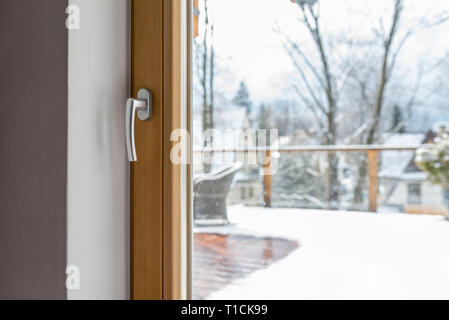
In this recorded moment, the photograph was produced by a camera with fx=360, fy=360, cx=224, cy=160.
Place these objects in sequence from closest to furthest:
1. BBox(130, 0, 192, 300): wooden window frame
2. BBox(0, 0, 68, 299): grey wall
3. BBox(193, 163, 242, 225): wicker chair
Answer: BBox(0, 0, 68, 299): grey wall, BBox(130, 0, 192, 300): wooden window frame, BBox(193, 163, 242, 225): wicker chair

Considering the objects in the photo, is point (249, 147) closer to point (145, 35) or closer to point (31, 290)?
point (145, 35)

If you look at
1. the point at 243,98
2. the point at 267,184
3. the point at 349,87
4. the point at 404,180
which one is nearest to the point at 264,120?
the point at 243,98

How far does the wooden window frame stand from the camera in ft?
3.07

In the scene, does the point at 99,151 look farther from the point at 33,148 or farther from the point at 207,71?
the point at 207,71

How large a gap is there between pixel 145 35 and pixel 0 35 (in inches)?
13.5

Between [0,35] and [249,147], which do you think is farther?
[249,147]

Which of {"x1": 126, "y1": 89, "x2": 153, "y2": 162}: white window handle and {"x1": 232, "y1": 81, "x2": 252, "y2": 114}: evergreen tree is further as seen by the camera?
{"x1": 232, "y1": 81, "x2": 252, "y2": 114}: evergreen tree

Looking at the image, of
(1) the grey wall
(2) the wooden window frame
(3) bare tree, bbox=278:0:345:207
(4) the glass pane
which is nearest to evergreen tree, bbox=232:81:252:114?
(4) the glass pane

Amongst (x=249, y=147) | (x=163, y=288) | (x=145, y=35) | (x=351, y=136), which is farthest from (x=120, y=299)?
(x=351, y=136)

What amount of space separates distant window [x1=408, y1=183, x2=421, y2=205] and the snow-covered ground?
0.18 ft

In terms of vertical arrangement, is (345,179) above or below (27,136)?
below

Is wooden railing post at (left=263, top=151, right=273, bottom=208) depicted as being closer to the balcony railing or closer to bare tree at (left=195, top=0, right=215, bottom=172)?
the balcony railing

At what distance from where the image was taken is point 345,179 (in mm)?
1340

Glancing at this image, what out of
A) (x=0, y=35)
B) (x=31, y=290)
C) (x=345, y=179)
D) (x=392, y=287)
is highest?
(x=0, y=35)
